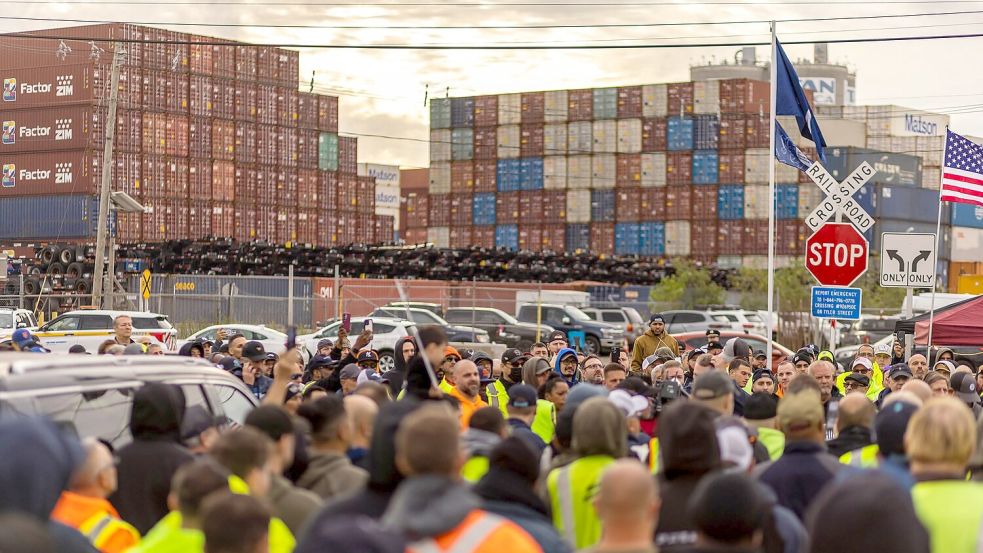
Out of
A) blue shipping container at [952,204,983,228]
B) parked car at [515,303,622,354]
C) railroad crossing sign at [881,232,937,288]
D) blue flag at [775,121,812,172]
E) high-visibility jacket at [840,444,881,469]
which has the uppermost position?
blue flag at [775,121,812,172]

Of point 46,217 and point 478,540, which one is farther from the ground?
point 46,217

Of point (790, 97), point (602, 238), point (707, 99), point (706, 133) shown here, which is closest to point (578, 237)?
point (602, 238)

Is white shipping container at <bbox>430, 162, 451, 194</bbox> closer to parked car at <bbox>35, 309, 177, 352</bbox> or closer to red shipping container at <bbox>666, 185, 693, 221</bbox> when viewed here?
red shipping container at <bbox>666, 185, 693, 221</bbox>

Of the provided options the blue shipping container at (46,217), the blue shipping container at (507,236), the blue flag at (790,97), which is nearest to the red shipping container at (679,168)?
the blue shipping container at (507,236)

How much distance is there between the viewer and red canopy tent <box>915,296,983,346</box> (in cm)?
1845

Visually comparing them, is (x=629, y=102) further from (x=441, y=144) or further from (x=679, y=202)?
(x=441, y=144)

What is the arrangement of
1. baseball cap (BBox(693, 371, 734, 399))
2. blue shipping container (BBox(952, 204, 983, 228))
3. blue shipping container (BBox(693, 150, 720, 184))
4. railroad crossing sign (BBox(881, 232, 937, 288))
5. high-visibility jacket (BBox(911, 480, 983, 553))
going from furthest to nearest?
1. blue shipping container (BBox(952, 204, 983, 228))
2. blue shipping container (BBox(693, 150, 720, 184))
3. railroad crossing sign (BBox(881, 232, 937, 288))
4. baseball cap (BBox(693, 371, 734, 399))
5. high-visibility jacket (BBox(911, 480, 983, 553))

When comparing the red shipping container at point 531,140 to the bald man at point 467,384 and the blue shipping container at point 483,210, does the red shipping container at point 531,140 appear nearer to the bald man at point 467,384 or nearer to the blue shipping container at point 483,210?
the blue shipping container at point 483,210

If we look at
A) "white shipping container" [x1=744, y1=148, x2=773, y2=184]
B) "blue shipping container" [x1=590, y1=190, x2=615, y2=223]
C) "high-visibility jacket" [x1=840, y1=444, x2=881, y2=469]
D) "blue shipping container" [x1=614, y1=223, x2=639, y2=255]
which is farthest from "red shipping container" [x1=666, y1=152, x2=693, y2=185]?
"high-visibility jacket" [x1=840, y1=444, x2=881, y2=469]

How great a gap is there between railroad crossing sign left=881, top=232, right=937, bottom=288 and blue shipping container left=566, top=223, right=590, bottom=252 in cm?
6711

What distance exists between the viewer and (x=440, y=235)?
93.0m

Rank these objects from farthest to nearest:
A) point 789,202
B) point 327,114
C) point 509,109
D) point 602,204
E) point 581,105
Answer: point 509,109 < point 581,105 < point 602,204 < point 789,202 < point 327,114

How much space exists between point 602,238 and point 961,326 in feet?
219

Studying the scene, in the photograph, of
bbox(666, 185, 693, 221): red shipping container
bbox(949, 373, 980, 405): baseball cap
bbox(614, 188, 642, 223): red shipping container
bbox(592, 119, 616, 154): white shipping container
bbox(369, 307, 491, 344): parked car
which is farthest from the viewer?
bbox(592, 119, 616, 154): white shipping container
